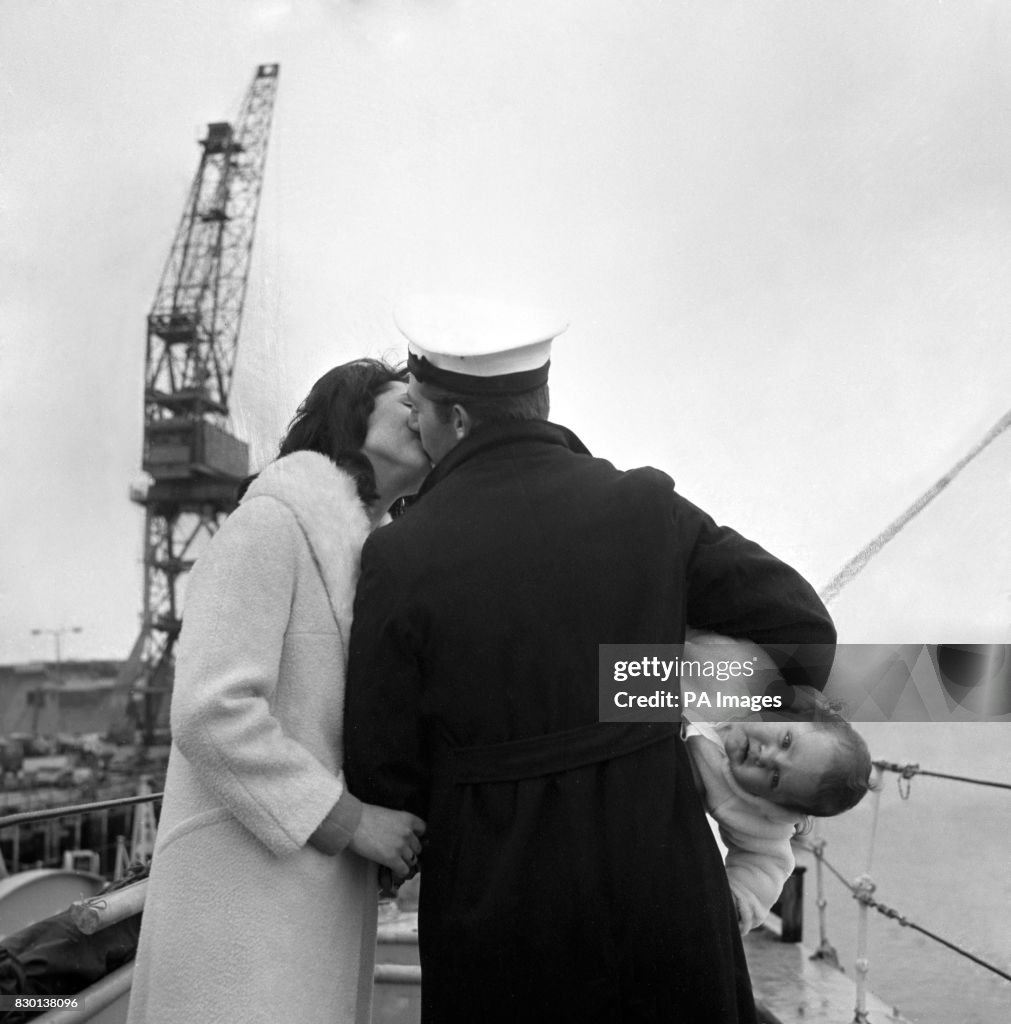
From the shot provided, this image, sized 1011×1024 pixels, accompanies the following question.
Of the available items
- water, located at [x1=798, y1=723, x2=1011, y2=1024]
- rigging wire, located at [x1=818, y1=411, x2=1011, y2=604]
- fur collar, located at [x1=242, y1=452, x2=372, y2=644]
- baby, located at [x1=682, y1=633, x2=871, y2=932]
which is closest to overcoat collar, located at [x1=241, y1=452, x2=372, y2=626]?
fur collar, located at [x1=242, y1=452, x2=372, y2=644]

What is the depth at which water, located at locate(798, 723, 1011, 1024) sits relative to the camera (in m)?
7.76

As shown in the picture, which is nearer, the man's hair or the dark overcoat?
the dark overcoat

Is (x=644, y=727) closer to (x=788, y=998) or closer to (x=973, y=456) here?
(x=973, y=456)

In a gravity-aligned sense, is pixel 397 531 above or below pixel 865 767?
above

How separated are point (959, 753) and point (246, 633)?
5.92 feet

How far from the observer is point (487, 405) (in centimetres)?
108

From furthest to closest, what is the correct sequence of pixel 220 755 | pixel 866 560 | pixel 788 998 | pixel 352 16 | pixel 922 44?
pixel 788 998 → pixel 352 16 → pixel 922 44 → pixel 866 560 → pixel 220 755

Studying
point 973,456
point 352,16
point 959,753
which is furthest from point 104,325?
point 959,753

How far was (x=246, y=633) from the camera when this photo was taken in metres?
1.02

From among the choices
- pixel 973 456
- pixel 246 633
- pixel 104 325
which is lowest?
pixel 246 633

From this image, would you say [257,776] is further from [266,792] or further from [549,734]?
[549,734]

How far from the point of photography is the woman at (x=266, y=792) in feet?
3.33

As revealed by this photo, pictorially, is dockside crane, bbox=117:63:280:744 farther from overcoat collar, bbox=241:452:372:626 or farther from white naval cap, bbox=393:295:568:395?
white naval cap, bbox=393:295:568:395

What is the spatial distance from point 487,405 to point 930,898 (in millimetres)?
10748
